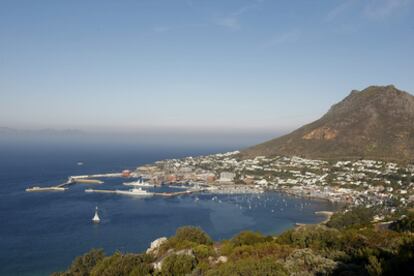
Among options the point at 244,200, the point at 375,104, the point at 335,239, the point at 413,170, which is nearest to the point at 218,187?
the point at 244,200

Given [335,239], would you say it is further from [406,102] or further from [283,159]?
[406,102]

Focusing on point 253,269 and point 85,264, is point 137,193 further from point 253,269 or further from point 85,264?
point 253,269

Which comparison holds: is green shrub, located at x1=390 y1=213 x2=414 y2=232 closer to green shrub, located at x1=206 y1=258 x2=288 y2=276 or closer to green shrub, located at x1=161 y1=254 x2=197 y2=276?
green shrub, located at x1=206 y1=258 x2=288 y2=276

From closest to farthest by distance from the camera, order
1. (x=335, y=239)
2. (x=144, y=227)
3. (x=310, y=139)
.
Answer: (x=335, y=239), (x=144, y=227), (x=310, y=139)

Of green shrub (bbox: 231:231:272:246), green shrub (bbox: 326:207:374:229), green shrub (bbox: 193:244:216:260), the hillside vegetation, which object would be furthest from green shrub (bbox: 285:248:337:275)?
green shrub (bbox: 326:207:374:229)

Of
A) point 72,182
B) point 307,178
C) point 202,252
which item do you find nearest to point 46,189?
point 72,182

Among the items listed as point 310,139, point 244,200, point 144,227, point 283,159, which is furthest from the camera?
point 310,139

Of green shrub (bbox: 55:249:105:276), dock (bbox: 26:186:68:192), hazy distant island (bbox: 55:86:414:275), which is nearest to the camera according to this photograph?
hazy distant island (bbox: 55:86:414:275)
